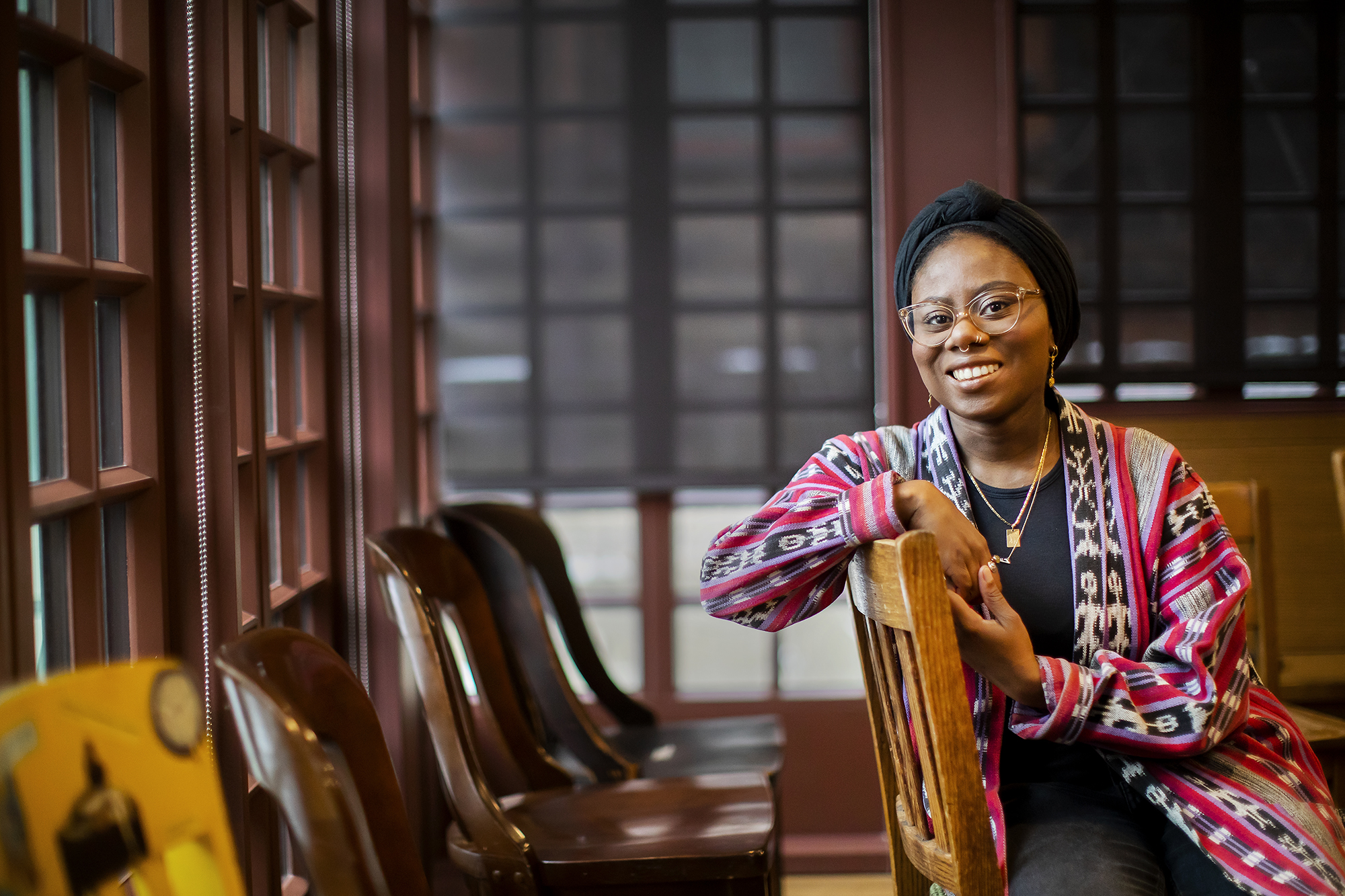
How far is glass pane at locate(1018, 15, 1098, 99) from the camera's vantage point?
309cm

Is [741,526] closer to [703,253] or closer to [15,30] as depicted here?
[15,30]

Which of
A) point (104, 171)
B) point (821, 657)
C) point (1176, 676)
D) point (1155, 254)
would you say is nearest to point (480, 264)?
point (821, 657)

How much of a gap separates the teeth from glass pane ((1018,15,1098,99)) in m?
1.93

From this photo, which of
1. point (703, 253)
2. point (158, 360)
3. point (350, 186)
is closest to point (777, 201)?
point (703, 253)

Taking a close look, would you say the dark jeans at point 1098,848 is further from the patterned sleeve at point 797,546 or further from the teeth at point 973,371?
the teeth at point 973,371

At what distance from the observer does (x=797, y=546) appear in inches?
57.9

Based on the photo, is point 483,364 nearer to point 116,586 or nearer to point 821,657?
point 821,657

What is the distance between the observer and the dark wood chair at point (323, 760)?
0.97 m

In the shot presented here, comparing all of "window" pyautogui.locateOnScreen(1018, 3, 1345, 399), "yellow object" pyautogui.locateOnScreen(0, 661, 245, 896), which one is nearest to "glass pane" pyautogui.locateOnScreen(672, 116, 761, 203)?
"window" pyautogui.locateOnScreen(1018, 3, 1345, 399)

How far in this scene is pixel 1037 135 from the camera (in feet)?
10.2

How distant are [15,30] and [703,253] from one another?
2237 millimetres

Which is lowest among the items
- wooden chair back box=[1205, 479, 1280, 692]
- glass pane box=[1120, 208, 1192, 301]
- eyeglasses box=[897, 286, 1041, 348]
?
wooden chair back box=[1205, 479, 1280, 692]

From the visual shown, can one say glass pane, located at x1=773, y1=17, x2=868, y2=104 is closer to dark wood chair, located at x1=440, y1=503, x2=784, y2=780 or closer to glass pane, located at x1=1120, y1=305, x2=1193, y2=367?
glass pane, located at x1=1120, y1=305, x2=1193, y2=367

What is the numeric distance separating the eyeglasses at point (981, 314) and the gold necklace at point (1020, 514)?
225 mm
